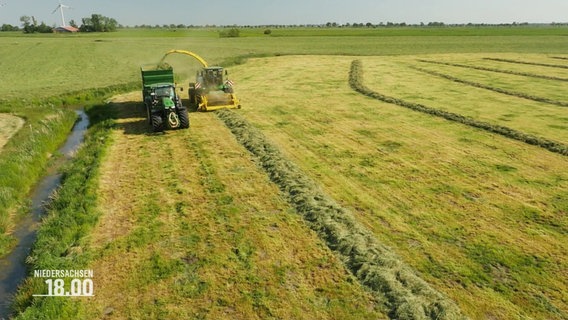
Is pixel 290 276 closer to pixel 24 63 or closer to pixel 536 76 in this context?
pixel 536 76

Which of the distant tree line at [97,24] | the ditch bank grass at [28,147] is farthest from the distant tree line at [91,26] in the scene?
the ditch bank grass at [28,147]

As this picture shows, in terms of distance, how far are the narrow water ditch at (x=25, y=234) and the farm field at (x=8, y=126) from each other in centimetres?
205

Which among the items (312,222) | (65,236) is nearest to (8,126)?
(65,236)

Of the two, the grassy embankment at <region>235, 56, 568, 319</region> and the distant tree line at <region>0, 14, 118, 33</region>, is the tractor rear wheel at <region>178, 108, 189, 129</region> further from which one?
the distant tree line at <region>0, 14, 118, 33</region>

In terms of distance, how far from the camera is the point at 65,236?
915cm

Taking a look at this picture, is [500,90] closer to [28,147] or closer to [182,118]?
[182,118]

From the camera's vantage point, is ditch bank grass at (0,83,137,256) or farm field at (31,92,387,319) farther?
ditch bank grass at (0,83,137,256)

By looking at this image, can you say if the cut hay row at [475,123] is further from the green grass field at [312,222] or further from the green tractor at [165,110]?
the green tractor at [165,110]

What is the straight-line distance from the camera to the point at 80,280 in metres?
7.66

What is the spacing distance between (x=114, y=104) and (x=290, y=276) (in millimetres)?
19937

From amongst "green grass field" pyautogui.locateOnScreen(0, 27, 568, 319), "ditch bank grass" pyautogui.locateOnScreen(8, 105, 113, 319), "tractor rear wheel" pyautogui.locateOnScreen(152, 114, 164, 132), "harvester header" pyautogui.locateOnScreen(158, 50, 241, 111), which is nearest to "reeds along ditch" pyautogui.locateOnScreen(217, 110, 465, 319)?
"green grass field" pyautogui.locateOnScreen(0, 27, 568, 319)

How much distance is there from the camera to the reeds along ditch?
6801 millimetres

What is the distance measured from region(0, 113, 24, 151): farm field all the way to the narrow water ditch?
205cm

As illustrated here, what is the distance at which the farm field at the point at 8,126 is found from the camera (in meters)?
16.4
